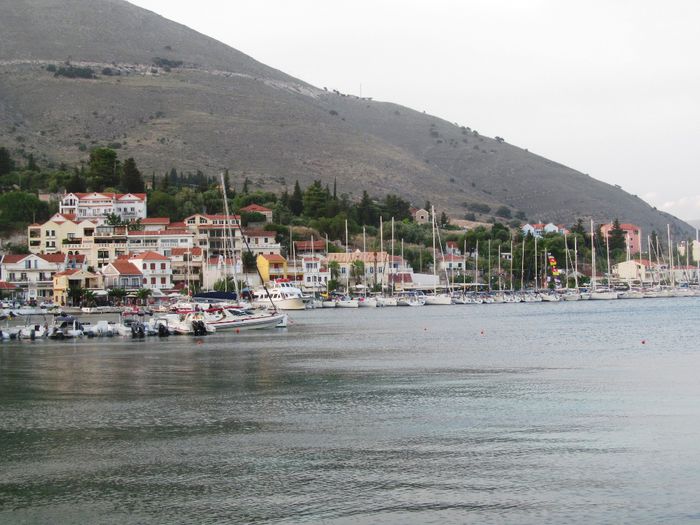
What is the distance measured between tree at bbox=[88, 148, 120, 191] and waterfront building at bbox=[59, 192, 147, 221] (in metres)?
12.2

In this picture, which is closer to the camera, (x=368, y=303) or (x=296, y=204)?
(x=368, y=303)

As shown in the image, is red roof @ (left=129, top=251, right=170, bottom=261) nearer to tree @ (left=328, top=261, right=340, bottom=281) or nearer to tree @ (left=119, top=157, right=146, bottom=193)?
tree @ (left=328, top=261, right=340, bottom=281)

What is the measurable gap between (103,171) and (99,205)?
1689 centimetres

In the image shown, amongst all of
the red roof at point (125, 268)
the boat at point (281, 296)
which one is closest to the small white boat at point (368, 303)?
the boat at point (281, 296)

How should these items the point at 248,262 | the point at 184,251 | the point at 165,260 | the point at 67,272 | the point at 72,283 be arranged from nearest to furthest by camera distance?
the point at 72,283 → the point at 67,272 → the point at 165,260 → the point at 248,262 → the point at 184,251

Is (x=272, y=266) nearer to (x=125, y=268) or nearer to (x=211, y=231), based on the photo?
(x=211, y=231)

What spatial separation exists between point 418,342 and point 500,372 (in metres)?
18.0

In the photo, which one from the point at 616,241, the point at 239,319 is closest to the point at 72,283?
the point at 239,319

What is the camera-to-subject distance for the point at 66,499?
781 inches

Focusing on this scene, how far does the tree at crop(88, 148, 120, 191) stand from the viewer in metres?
146

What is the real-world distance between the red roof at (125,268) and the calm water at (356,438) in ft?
217

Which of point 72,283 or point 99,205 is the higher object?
point 99,205

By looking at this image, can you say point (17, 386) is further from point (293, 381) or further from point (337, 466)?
point (337, 466)

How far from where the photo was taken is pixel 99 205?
433 feet
